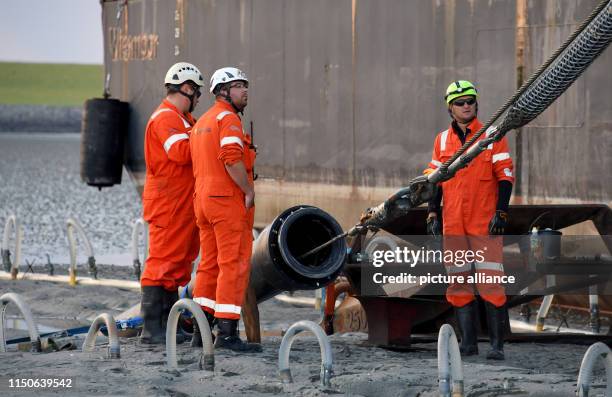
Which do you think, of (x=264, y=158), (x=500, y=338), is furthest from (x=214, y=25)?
(x=500, y=338)

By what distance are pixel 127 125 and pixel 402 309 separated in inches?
382

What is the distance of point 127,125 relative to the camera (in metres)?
18.6

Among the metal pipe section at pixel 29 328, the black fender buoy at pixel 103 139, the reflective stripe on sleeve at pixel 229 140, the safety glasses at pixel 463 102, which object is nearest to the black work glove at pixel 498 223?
the safety glasses at pixel 463 102

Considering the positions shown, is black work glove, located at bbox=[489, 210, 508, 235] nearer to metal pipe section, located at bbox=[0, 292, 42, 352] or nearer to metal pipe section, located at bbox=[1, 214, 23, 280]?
metal pipe section, located at bbox=[0, 292, 42, 352]

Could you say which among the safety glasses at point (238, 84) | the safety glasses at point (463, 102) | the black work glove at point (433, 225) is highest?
the safety glasses at point (238, 84)

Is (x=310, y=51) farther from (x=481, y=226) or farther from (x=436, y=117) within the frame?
(x=481, y=226)

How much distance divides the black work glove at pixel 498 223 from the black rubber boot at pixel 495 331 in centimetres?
52

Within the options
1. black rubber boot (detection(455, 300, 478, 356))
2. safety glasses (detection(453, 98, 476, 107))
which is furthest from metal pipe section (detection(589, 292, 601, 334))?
safety glasses (detection(453, 98, 476, 107))

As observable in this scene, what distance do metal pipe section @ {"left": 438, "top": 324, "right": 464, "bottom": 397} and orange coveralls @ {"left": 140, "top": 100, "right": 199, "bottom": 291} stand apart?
8.84ft

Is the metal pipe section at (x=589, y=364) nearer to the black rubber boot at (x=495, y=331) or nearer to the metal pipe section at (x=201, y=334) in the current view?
the black rubber boot at (x=495, y=331)

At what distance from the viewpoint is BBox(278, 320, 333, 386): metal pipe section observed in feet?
24.3

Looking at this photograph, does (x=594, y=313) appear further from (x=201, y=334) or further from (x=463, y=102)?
(x=201, y=334)

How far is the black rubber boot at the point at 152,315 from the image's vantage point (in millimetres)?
9305

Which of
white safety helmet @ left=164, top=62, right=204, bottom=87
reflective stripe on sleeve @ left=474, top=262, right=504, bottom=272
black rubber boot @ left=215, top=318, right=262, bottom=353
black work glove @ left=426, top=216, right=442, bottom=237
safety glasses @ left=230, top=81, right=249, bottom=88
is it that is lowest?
black rubber boot @ left=215, top=318, right=262, bottom=353
